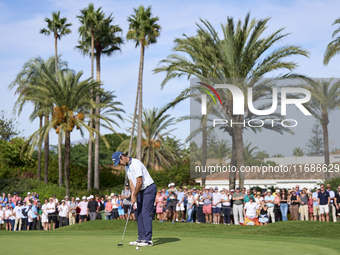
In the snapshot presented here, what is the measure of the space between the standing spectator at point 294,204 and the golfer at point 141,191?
13.0 metres

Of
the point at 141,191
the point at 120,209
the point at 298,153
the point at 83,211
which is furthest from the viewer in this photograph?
the point at 298,153

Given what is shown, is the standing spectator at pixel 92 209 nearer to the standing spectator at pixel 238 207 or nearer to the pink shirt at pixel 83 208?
the pink shirt at pixel 83 208

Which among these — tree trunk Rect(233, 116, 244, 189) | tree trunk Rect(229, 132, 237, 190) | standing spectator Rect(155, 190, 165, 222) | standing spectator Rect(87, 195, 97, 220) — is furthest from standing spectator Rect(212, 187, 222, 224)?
tree trunk Rect(229, 132, 237, 190)

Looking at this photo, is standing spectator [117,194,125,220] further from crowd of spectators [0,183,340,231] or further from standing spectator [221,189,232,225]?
standing spectator [221,189,232,225]

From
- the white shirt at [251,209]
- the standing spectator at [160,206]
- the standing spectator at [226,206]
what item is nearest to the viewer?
the white shirt at [251,209]

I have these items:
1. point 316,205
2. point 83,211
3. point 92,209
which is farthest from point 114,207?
point 316,205

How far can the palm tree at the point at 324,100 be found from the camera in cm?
2989

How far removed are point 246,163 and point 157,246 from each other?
22507 millimetres

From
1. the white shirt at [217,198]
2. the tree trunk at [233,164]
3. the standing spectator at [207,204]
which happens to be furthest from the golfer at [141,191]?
the tree trunk at [233,164]

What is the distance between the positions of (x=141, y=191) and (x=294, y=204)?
533 inches

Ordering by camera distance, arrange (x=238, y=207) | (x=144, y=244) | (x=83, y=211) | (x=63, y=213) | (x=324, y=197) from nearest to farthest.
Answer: (x=144, y=244)
(x=324, y=197)
(x=238, y=207)
(x=63, y=213)
(x=83, y=211)

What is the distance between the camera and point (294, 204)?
21.4m

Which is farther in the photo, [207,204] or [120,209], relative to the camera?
[120,209]

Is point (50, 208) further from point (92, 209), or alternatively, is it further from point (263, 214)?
point (263, 214)
